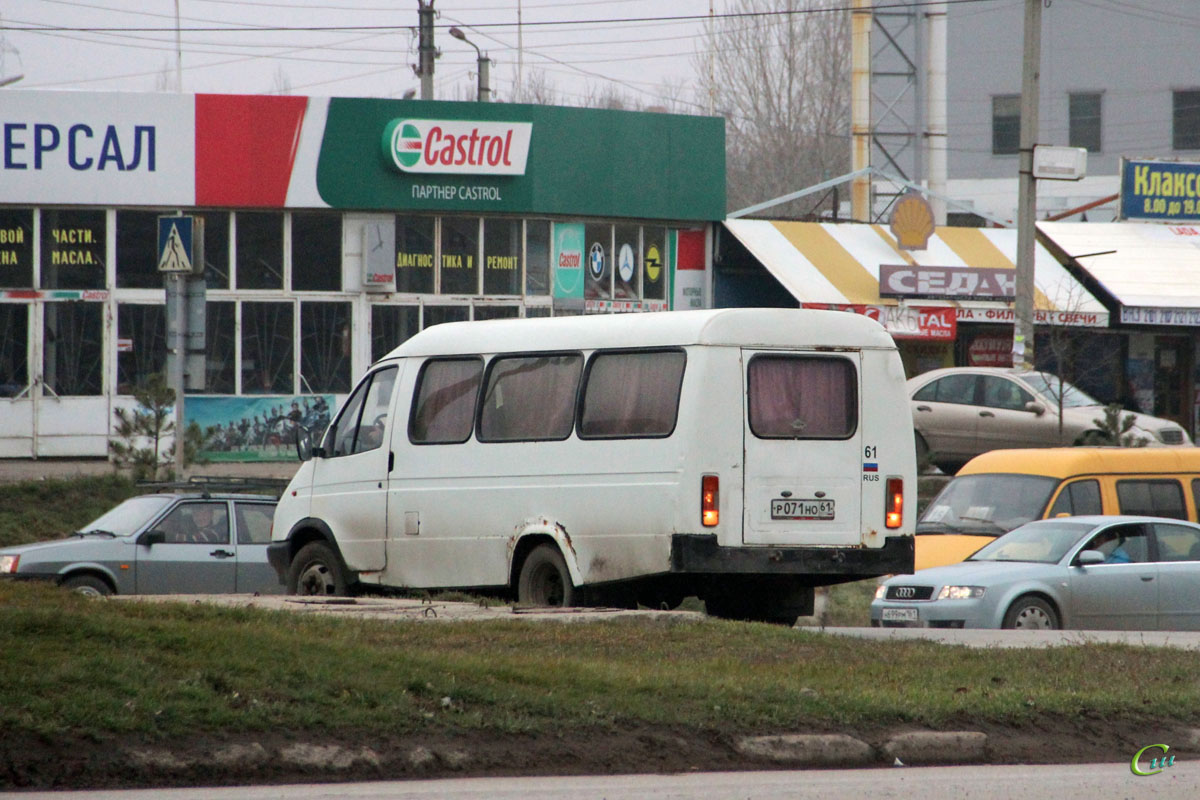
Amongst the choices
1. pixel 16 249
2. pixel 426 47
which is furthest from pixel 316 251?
pixel 426 47

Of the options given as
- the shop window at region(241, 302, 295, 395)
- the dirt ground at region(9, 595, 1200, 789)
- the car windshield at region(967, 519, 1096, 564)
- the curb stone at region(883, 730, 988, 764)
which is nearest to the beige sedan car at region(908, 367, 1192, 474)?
the car windshield at region(967, 519, 1096, 564)

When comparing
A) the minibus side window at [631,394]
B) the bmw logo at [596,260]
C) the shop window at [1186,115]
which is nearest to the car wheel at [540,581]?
the minibus side window at [631,394]

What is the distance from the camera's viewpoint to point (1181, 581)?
15055 millimetres

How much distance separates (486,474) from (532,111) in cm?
1731

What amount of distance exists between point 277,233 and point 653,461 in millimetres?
18058

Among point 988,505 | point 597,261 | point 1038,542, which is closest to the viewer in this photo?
point 1038,542

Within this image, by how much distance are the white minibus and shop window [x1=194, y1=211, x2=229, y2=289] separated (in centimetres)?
1549

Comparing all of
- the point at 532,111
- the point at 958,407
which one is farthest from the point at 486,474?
the point at 532,111

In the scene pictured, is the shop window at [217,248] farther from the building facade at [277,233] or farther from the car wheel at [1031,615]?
the car wheel at [1031,615]

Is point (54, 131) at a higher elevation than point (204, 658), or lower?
higher

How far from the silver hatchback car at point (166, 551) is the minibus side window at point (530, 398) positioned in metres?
4.57

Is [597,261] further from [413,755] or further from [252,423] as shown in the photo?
[413,755]

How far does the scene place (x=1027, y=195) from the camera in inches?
1008

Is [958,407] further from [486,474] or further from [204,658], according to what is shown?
[204,658]
